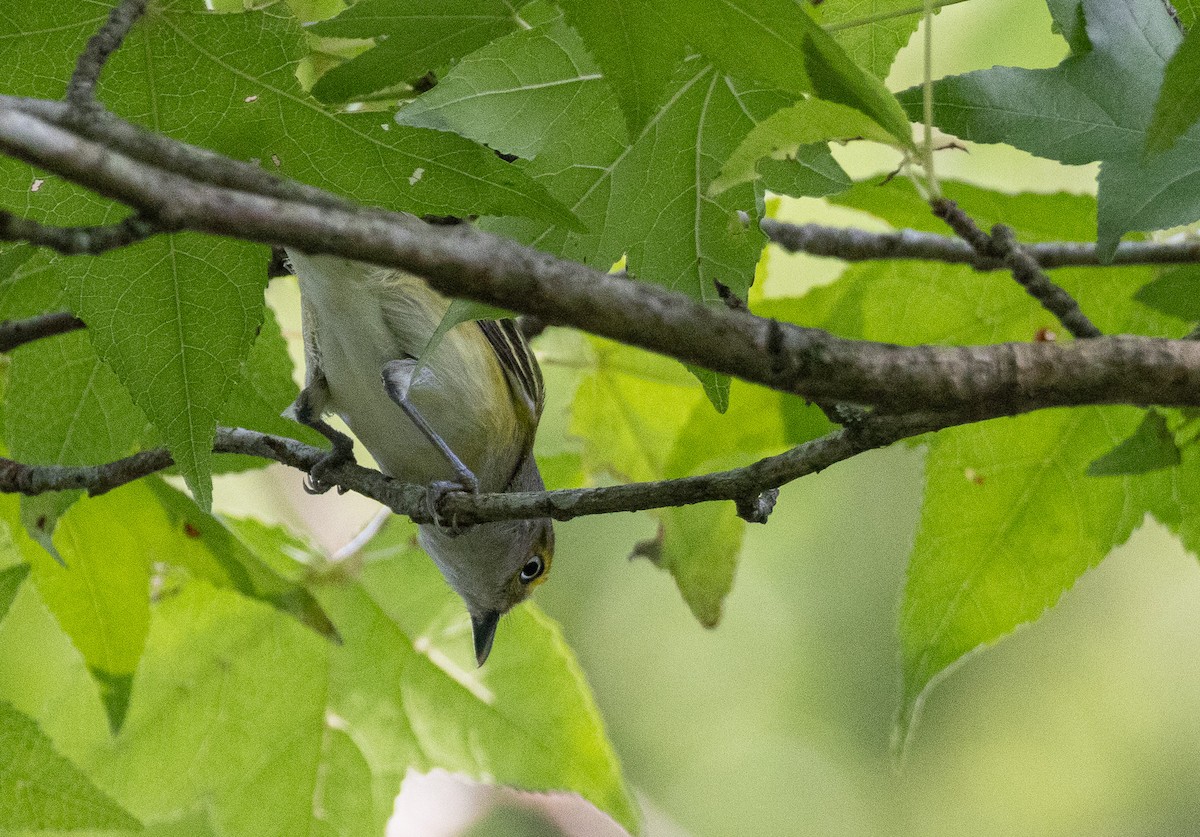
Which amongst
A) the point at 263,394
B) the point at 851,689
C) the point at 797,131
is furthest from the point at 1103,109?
the point at 851,689

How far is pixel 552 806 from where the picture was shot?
4.23 meters

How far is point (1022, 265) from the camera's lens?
1250 mm

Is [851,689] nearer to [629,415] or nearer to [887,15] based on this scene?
[629,415]

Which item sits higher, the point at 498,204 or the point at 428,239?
the point at 428,239

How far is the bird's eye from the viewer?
316 cm

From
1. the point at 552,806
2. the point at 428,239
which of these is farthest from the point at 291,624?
the point at 428,239

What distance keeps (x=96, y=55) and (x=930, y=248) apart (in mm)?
1841

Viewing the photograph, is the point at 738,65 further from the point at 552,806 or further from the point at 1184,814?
the point at 1184,814

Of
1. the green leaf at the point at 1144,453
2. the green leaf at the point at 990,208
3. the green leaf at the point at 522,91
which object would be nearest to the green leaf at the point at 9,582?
the green leaf at the point at 522,91

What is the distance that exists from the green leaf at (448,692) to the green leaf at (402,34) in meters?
1.70

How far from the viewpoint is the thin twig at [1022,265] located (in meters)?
1.15

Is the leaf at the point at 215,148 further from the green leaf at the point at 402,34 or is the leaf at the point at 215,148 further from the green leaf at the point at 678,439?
the green leaf at the point at 678,439

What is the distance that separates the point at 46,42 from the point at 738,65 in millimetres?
776

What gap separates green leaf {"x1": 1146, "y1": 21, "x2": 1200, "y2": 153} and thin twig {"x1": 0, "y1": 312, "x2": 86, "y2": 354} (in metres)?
1.58
